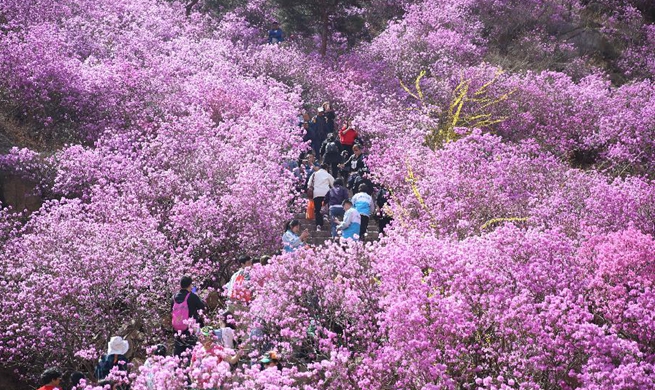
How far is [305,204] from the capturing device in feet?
72.5

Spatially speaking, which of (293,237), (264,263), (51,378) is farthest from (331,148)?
(51,378)

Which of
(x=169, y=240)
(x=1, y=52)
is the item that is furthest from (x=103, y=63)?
(x=169, y=240)

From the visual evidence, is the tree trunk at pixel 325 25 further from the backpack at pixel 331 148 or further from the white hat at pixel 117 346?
the white hat at pixel 117 346

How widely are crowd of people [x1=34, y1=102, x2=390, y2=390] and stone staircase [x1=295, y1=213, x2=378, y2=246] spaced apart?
0.17m

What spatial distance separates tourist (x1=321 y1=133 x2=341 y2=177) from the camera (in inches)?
898

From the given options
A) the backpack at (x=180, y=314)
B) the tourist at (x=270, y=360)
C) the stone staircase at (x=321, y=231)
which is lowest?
the stone staircase at (x=321, y=231)

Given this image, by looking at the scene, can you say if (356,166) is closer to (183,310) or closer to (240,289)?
(240,289)

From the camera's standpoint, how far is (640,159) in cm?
2559

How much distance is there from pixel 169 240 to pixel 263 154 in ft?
14.2

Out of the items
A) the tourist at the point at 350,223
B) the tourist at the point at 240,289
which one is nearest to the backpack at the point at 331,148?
the tourist at the point at 350,223

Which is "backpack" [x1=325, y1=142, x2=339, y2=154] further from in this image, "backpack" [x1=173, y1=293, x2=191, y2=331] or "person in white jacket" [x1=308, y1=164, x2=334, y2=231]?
"backpack" [x1=173, y1=293, x2=191, y2=331]

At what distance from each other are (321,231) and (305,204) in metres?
1.53

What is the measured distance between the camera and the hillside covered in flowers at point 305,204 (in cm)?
1150

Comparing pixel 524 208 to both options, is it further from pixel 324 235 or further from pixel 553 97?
pixel 553 97
